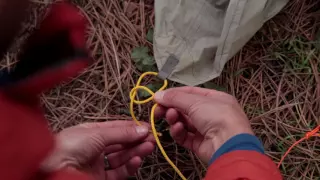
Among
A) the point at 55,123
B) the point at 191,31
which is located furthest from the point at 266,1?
the point at 55,123

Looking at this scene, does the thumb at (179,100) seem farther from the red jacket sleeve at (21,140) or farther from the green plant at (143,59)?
the red jacket sleeve at (21,140)

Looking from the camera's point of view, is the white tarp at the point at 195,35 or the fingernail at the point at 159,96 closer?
the fingernail at the point at 159,96

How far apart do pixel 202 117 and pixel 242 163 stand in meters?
0.22

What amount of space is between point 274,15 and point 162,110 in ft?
1.67

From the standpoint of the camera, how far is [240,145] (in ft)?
3.58

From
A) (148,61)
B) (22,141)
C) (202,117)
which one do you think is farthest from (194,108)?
(22,141)

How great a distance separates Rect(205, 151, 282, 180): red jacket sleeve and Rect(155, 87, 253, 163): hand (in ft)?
0.35

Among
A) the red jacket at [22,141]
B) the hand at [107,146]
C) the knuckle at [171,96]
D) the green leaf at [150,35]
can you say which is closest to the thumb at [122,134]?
the hand at [107,146]

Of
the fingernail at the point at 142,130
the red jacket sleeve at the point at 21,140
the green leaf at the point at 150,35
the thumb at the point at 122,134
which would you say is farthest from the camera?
the green leaf at the point at 150,35

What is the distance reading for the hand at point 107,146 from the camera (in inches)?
42.4

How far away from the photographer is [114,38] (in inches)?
62.9

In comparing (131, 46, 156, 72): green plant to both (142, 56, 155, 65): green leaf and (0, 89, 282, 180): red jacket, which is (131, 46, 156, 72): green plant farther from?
(0, 89, 282, 180): red jacket

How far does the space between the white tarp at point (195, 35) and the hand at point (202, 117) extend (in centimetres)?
16

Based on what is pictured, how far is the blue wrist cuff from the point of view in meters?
1.09
